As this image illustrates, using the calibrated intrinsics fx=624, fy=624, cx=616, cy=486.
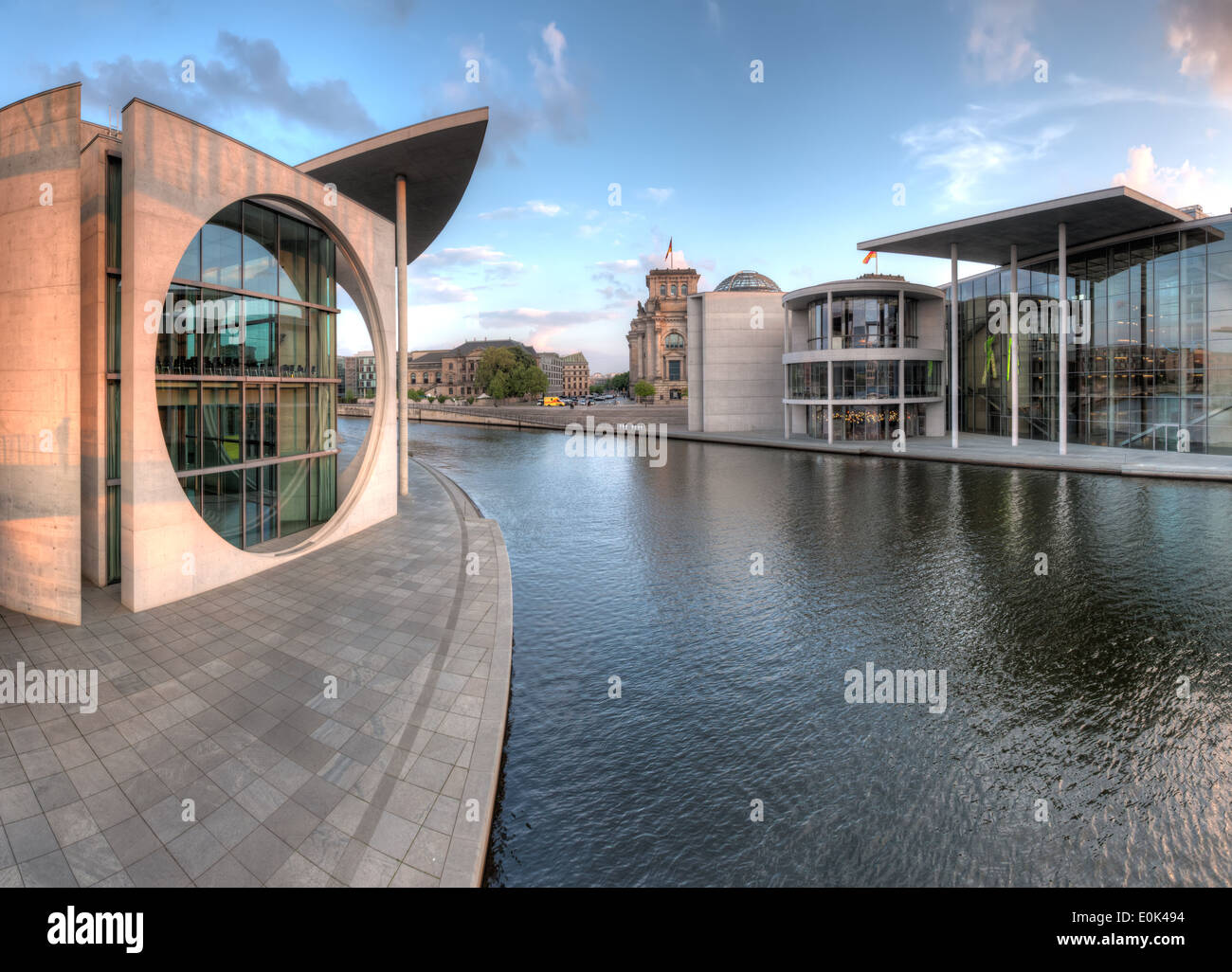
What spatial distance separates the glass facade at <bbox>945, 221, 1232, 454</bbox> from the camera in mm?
27094

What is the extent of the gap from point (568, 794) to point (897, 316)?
120ft

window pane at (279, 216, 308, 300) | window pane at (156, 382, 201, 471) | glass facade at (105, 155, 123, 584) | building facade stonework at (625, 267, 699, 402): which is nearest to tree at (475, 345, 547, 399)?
building facade stonework at (625, 267, 699, 402)

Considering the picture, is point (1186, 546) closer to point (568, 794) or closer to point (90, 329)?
point (568, 794)

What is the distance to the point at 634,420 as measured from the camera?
2242 inches

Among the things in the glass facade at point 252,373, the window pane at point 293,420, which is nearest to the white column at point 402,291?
the glass facade at point 252,373

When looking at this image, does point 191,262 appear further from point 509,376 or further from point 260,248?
point 509,376

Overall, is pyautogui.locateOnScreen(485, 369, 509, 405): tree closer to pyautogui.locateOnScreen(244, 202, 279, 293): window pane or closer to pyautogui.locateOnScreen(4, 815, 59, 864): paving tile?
pyautogui.locateOnScreen(244, 202, 279, 293): window pane

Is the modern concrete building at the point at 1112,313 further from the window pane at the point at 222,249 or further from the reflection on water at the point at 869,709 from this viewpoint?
the window pane at the point at 222,249

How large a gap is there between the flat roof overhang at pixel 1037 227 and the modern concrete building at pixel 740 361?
1144 cm

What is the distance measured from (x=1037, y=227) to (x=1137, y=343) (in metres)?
7.47

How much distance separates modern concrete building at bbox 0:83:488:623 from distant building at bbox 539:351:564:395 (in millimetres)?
159177

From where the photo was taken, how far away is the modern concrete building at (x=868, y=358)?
35156 mm

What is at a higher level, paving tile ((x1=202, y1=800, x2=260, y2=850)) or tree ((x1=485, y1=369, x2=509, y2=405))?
tree ((x1=485, y1=369, x2=509, y2=405))
